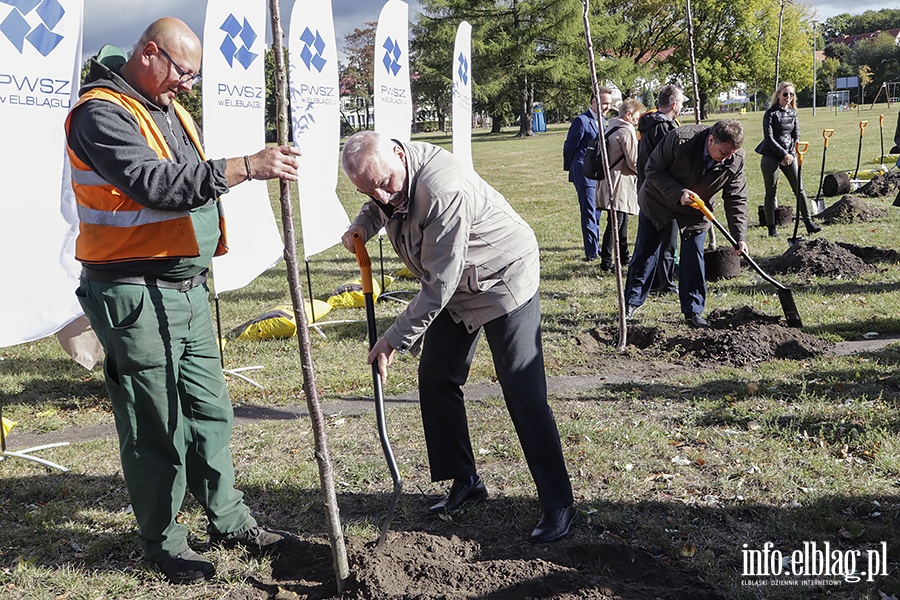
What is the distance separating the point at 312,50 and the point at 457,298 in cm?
480

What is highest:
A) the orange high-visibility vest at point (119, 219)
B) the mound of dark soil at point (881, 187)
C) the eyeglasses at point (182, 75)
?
the eyeglasses at point (182, 75)

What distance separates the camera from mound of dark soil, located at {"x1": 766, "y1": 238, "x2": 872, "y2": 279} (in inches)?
317

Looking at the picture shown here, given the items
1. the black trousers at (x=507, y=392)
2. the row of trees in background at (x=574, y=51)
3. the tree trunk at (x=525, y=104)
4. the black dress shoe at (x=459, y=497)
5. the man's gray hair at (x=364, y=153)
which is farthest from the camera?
the tree trunk at (x=525, y=104)

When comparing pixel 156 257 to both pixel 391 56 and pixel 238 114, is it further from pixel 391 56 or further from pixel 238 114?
pixel 391 56

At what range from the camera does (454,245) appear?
297 cm

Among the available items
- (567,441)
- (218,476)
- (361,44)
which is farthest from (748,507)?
(361,44)

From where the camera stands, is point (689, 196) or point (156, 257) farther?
point (689, 196)

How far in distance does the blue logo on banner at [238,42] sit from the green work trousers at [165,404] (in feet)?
11.3

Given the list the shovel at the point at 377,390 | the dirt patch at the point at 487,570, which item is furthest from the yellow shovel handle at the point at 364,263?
the dirt patch at the point at 487,570

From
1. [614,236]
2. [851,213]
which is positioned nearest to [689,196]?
[614,236]

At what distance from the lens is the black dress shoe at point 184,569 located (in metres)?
3.24

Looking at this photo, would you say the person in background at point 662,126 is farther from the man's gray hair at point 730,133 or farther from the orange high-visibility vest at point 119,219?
the orange high-visibility vest at point 119,219

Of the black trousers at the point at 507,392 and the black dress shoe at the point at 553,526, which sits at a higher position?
the black trousers at the point at 507,392

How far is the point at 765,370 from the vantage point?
18.4 feet
